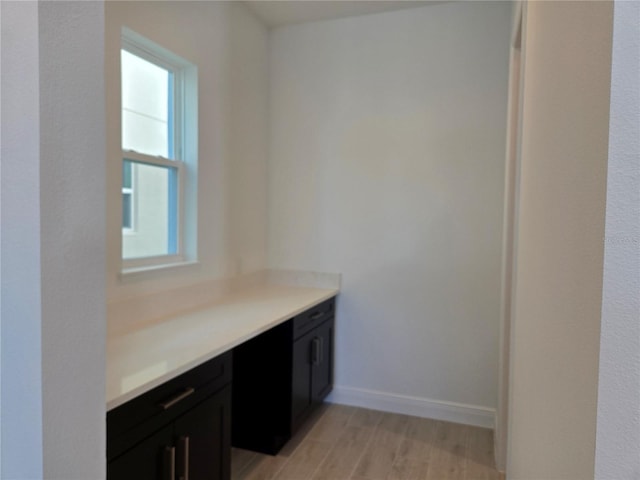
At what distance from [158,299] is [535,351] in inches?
70.0

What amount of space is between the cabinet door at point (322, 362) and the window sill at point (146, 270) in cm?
97

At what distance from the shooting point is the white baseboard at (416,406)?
9.51 feet

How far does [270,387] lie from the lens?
247 cm

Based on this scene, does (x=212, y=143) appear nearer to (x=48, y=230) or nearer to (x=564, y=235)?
(x=48, y=230)

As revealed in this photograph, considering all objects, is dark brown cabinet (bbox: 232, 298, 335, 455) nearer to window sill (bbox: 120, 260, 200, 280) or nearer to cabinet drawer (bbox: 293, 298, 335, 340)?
cabinet drawer (bbox: 293, 298, 335, 340)

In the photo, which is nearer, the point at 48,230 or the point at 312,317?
the point at 48,230

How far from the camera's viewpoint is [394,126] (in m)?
3.03

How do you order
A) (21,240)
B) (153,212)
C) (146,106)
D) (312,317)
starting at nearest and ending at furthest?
1. (21,240)
2. (146,106)
3. (153,212)
4. (312,317)

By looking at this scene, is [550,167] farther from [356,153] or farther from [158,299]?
[356,153]

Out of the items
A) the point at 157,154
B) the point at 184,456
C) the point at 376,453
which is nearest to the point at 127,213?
the point at 157,154

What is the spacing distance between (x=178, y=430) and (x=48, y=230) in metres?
1.02

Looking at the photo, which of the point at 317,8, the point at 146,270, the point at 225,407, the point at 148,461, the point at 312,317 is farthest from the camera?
the point at 317,8

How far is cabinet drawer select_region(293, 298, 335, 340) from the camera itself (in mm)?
2529

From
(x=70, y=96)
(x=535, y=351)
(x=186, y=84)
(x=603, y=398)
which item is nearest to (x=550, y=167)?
(x=535, y=351)
